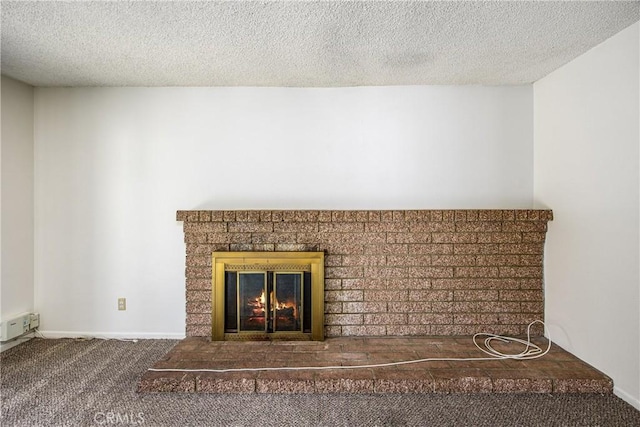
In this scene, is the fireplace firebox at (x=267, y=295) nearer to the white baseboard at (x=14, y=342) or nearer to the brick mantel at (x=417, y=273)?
the brick mantel at (x=417, y=273)

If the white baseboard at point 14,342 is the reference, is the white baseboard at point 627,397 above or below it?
below

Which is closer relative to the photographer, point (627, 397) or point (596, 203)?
point (627, 397)

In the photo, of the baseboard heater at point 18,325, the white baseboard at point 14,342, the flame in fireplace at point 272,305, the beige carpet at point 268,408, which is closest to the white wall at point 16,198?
the baseboard heater at point 18,325

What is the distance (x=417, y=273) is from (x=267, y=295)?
128 centimetres

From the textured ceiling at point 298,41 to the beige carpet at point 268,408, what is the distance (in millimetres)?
2267

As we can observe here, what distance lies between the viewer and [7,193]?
9.23ft

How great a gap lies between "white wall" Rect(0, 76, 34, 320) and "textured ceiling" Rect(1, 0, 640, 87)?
237mm

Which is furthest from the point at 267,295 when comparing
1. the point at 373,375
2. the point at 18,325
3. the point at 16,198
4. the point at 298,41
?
the point at 16,198

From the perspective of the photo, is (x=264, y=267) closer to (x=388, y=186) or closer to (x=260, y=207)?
(x=260, y=207)

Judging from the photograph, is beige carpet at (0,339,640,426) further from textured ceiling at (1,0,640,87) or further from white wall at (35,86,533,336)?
textured ceiling at (1,0,640,87)

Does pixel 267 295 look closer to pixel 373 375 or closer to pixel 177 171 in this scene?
pixel 373 375

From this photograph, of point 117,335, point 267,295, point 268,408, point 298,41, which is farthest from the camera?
point 117,335

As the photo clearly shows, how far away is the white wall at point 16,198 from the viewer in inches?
110

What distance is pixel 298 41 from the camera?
222cm
